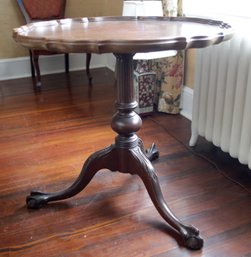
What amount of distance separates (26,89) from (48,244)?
210cm

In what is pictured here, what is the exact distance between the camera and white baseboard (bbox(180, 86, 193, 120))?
2418 mm

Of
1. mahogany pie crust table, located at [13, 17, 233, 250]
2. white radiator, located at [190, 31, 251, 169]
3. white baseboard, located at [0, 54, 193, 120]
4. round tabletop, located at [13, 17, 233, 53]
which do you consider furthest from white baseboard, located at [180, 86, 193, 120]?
white baseboard, located at [0, 54, 193, 120]

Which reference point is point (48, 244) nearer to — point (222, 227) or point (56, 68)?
point (222, 227)

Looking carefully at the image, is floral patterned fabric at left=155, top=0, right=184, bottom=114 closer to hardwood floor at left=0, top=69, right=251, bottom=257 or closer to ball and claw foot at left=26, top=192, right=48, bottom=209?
hardwood floor at left=0, top=69, right=251, bottom=257

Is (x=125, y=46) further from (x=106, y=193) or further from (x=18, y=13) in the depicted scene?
(x=18, y=13)

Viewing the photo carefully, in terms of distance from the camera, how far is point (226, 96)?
1.70 metres

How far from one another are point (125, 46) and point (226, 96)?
81cm

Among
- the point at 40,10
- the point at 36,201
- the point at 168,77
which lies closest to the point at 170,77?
the point at 168,77

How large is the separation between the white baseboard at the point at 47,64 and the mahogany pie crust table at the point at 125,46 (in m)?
2.02

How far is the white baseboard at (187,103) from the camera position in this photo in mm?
2418

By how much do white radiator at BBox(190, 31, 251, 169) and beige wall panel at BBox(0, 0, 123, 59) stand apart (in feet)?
5.70

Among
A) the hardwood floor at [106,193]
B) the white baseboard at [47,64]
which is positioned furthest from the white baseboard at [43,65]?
the hardwood floor at [106,193]

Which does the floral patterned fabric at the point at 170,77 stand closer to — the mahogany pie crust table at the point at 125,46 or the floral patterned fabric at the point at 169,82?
the floral patterned fabric at the point at 169,82

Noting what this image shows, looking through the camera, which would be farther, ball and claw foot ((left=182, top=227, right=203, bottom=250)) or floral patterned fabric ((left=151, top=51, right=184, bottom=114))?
floral patterned fabric ((left=151, top=51, right=184, bottom=114))
